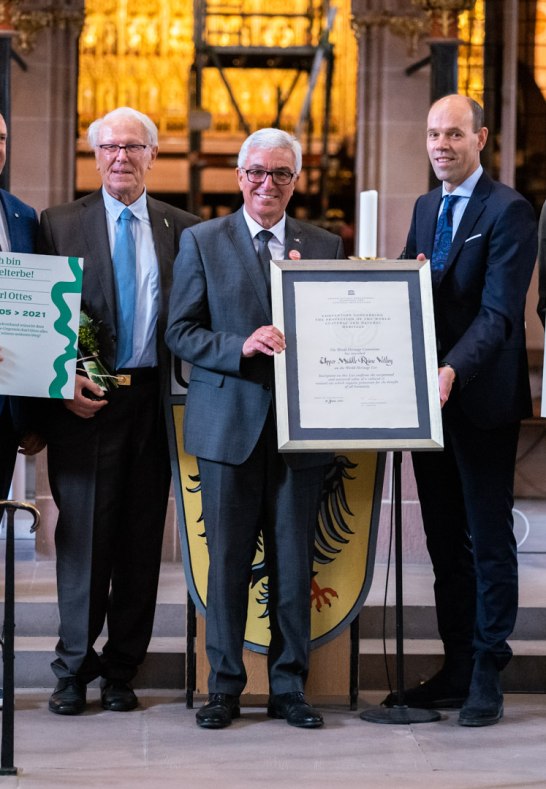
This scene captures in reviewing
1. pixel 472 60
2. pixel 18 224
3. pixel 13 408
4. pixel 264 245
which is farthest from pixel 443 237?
pixel 472 60

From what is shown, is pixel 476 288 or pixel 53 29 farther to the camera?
pixel 53 29

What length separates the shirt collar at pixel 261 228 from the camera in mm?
4211

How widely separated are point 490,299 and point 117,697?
65.8 inches

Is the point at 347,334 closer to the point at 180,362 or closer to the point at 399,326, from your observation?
the point at 399,326

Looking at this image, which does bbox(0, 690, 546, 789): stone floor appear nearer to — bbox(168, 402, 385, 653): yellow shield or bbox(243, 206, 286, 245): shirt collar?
bbox(168, 402, 385, 653): yellow shield

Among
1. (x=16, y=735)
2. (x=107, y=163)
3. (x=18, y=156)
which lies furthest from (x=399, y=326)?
(x=18, y=156)

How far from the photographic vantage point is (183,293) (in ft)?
13.6

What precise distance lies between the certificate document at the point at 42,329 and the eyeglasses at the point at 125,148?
402 mm

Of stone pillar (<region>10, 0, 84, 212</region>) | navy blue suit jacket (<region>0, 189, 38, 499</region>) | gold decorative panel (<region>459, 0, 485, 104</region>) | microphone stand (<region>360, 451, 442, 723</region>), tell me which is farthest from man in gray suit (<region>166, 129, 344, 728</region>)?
gold decorative panel (<region>459, 0, 485, 104</region>)

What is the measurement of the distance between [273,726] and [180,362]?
3.72 ft

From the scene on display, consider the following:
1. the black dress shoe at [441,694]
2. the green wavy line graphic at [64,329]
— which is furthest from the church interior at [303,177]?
the green wavy line graphic at [64,329]

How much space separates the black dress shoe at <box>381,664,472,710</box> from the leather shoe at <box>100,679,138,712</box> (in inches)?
31.3

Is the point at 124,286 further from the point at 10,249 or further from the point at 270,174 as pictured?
the point at 270,174

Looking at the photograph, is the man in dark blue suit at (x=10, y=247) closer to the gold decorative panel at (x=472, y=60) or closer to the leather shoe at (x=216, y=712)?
the leather shoe at (x=216, y=712)
